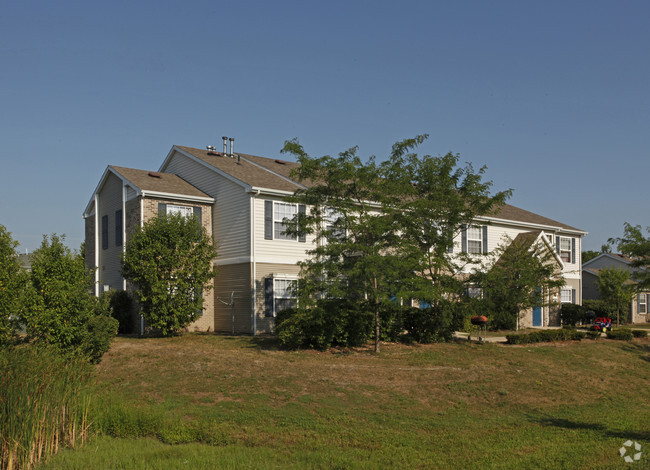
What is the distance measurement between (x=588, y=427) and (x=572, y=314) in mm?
23580

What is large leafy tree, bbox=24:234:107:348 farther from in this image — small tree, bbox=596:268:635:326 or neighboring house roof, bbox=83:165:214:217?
small tree, bbox=596:268:635:326

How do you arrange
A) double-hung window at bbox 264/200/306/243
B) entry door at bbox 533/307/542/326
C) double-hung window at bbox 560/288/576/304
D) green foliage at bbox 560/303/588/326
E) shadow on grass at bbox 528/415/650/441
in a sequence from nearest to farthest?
shadow on grass at bbox 528/415/650/441, double-hung window at bbox 264/200/306/243, entry door at bbox 533/307/542/326, green foliage at bbox 560/303/588/326, double-hung window at bbox 560/288/576/304

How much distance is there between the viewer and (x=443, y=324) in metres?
20.5

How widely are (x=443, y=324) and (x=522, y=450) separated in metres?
10.9

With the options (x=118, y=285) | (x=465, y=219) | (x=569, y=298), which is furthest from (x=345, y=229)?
(x=569, y=298)

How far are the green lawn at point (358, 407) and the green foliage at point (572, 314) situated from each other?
13.7 m

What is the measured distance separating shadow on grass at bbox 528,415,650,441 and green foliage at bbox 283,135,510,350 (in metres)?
5.61

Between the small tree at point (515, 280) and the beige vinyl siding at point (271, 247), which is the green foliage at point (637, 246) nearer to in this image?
the small tree at point (515, 280)

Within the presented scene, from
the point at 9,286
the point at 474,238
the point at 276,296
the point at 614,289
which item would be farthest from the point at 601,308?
the point at 9,286

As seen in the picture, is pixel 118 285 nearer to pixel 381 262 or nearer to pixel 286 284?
pixel 286 284

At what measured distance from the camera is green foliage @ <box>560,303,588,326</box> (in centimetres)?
3328

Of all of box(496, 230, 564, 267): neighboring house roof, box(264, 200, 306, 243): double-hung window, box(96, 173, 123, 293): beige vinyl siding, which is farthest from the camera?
box(496, 230, 564, 267): neighboring house roof

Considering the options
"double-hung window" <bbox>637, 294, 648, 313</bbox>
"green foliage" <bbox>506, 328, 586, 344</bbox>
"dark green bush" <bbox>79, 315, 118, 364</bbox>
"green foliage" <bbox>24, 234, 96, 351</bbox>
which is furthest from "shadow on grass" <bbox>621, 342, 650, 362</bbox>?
"double-hung window" <bbox>637, 294, 648, 313</bbox>

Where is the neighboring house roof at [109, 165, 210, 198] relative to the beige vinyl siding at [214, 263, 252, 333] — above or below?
above
